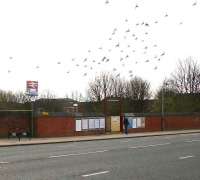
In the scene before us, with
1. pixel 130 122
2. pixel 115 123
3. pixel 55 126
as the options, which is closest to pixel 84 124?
pixel 55 126

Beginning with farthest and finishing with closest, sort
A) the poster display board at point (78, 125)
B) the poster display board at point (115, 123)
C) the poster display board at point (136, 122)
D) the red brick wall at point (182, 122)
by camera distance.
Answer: the red brick wall at point (182, 122) < the poster display board at point (136, 122) < the poster display board at point (115, 123) < the poster display board at point (78, 125)

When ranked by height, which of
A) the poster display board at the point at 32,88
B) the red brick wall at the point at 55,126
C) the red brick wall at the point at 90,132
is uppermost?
the poster display board at the point at 32,88

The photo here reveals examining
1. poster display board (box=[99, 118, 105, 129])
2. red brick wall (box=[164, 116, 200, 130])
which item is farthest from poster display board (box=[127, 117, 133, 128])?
red brick wall (box=[164, 116, 200, 130])

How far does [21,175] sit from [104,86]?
77.9 metres

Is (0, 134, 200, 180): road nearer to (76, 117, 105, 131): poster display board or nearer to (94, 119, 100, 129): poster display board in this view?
(76, 117, 105, 131): poster display board

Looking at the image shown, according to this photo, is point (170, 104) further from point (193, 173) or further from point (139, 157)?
point (193, 173)

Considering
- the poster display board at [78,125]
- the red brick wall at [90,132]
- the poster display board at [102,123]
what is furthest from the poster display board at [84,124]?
the poster display board at [102,123]

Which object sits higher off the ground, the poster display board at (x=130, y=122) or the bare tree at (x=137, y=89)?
the bare tree at (x=137, y=89)

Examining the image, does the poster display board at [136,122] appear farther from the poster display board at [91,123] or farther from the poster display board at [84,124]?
the poster display board at [84,124]

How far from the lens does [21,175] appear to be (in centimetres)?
1380

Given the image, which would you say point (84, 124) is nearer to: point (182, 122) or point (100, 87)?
point (182, 122)

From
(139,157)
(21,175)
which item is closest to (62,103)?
(139,157)

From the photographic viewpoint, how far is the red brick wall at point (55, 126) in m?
41.9

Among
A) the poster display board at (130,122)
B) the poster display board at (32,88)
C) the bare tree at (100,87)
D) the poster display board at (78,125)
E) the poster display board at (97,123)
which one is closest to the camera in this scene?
the poster display board at (32,88)
